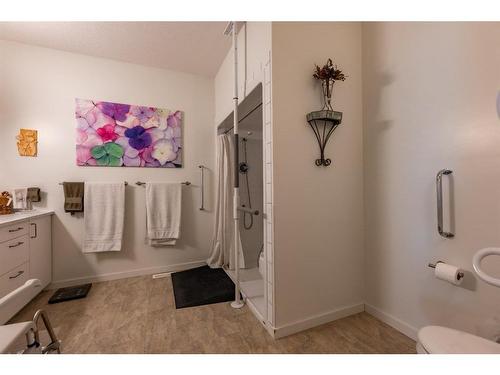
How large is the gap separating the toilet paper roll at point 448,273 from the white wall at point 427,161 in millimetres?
80

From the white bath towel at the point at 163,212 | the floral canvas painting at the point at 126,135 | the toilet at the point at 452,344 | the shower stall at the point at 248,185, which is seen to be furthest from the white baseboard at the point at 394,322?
the floral canvas painting at the point at 126,135

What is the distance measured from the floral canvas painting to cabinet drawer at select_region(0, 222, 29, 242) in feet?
2.53

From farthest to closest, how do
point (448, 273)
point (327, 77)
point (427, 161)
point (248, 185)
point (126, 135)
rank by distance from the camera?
point (248, 185), point (126, 135), point (327, 77), point (427, 161), point (448, 273)

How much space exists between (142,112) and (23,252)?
170 centimetres

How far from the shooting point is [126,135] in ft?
7.83

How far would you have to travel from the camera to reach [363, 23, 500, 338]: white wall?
42.2 inches

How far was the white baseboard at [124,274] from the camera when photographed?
86.7 inches

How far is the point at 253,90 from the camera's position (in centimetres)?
166

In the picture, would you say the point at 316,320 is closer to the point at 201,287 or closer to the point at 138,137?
the point at 201,287

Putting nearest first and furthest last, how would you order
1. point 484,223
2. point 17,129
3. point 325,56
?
1. point 484,223
2. point 325,56
3. point 17,129

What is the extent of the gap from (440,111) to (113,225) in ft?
9.78

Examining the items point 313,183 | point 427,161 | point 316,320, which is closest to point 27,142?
point 313,183

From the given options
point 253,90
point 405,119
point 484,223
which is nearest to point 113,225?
point 253,90
